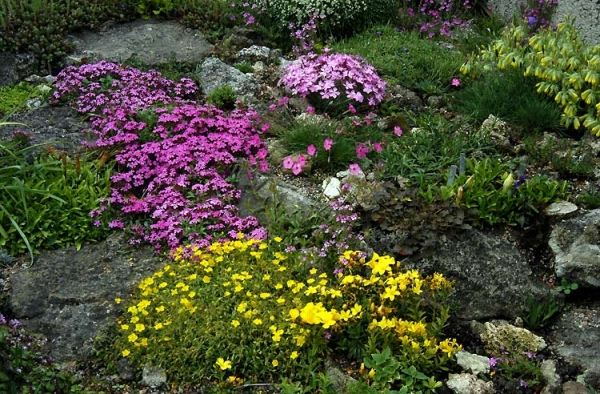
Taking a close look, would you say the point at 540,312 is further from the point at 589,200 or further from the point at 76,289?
the point at 76,289

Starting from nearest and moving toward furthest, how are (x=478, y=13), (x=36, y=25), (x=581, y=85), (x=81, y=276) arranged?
(x=81, y=276) → (x=581, y=85) → (x=36, y=25) → (x=478, y=13)

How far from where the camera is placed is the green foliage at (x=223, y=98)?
731cm

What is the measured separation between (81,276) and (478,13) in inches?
280

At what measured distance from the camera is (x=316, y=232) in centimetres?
546

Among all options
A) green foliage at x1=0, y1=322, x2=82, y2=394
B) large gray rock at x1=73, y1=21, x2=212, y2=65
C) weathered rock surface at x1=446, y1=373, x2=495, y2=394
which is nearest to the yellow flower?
green foliage at x1=0, y1=322, x2=82, y2=394

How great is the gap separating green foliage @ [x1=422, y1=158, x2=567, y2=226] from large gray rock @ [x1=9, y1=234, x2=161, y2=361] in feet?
7.78

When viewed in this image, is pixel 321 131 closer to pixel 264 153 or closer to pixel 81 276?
pixel 264 153

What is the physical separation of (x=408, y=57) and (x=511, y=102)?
1.74 meters

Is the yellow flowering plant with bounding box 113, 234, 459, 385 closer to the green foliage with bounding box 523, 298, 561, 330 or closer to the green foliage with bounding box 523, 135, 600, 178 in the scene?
the green foliage with bounding box 523, 298, 561, 330

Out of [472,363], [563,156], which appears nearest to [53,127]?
[472,363]

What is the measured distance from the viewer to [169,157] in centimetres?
628

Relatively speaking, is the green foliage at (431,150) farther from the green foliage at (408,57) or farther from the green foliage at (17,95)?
the green foliage at (17,95)

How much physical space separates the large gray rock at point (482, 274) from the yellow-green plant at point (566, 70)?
5.57 feet

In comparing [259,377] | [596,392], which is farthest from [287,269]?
[596,392]
